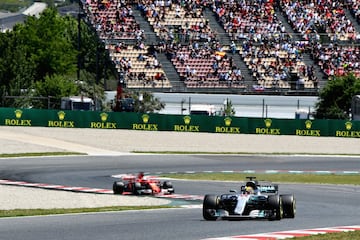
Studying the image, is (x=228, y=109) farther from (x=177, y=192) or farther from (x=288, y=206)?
(x=288, y=206)

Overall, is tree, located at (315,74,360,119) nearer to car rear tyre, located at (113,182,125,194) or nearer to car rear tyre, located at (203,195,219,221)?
car rear tyre, located at (113,182,125,194)

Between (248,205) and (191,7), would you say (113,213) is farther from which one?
(191,7)

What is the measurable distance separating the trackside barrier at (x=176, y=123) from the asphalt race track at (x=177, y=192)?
834 cm

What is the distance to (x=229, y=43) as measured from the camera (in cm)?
8469

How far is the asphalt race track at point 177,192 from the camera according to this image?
2461cm

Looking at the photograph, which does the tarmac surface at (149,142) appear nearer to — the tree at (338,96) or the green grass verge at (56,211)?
the tree at (338,96)

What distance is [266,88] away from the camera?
8044 centimetres

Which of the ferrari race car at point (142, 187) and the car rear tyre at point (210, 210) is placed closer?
the car rear tyre at point (210, 210)

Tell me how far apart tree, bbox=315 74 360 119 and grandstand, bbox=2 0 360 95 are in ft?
22.9

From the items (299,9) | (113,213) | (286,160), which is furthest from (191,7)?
(113,213)

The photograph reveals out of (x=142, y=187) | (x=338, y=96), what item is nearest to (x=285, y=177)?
(x=142, y=187)

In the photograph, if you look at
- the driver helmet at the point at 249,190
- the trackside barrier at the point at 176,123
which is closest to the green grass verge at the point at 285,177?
the trackside barrier at the point at 176,123

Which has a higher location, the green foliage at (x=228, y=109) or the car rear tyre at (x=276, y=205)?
the green foliage at (x=228, y=109)

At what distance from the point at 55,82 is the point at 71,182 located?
109 ft
